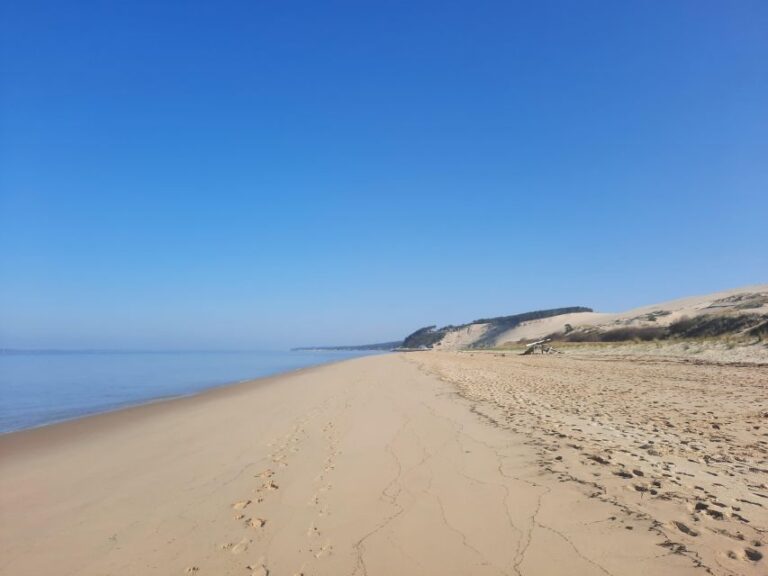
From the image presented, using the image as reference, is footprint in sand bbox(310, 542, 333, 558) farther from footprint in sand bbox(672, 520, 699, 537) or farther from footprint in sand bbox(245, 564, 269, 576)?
footprint in sand bbox(672, 520, 699, 537)

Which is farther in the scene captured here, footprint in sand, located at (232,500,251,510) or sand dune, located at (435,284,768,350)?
sand dune, located at (435,284,768,350)

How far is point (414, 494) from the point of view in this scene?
5.29 m

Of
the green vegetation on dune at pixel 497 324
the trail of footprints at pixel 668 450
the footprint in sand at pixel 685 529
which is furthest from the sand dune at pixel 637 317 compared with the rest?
the footprint in sand at pixel 685 529

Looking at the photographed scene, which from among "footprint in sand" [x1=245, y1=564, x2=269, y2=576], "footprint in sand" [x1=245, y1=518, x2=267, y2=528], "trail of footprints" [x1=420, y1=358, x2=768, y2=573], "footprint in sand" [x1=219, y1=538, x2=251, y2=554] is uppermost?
"trail of footprints" [x1=420, y1=358, x2=768, y2=573]

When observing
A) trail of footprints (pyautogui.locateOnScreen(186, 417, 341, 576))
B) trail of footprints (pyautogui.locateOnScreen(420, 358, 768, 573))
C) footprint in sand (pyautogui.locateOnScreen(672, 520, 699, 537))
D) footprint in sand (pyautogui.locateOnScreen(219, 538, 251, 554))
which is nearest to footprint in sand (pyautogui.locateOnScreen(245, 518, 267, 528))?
trail of footprints (pyautogui.locateOnScreen(186, 417, 341, 576))

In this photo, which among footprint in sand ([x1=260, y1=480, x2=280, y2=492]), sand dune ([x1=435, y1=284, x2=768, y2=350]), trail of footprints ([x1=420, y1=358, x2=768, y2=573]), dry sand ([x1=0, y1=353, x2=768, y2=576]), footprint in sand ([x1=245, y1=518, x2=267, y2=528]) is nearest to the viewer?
dry sand ([x1=0, y1=353, x2=768, y2=576])

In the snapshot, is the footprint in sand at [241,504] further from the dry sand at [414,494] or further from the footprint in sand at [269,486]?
the footprint in sand at [269,486]

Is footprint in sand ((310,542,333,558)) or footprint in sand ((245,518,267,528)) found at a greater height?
footprint in sand ((245,518,267,528))

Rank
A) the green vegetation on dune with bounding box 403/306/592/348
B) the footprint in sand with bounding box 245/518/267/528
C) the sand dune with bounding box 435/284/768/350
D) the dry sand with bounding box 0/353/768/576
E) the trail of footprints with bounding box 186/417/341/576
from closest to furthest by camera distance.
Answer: the dry sand with bounding box 0/353/768/576 → the trail of footprints with bounding box 186/417/341/576 → the footprint in sand with bounding box 245/518/267/528 → the sand dune with bounding box 435/284/768/350 → the green vegetation on dune with bounding box 403/306/592/348

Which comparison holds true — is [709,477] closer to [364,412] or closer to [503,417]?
[503,417]

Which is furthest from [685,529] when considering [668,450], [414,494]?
[668,450]

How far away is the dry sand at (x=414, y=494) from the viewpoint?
3.77m

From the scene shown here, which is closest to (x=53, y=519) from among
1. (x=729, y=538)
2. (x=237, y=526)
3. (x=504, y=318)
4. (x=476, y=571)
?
(x=237, y=526)

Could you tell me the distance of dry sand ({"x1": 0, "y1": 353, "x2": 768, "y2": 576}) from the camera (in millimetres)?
3773
